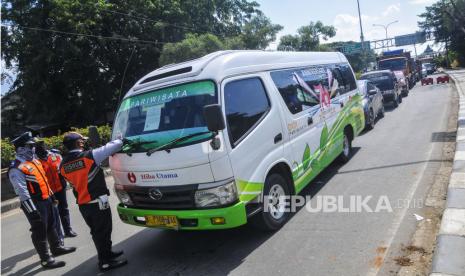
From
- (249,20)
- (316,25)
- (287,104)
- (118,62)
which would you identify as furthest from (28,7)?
(316,25)

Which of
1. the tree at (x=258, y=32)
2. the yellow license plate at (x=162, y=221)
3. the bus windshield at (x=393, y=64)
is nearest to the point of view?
the yellow license plate at (x=162, y=221)

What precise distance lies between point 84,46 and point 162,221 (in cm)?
2492

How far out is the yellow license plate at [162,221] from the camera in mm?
4752

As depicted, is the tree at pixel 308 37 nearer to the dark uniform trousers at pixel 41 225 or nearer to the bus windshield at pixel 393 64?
the bus windshield at pixel 393 64

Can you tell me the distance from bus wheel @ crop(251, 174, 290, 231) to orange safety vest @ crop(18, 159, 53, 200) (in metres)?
2.83

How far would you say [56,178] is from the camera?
6320 millimetres

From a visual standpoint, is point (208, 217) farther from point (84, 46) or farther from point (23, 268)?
point (84, 46)

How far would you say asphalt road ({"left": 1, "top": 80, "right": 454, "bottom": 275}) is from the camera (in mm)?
4500

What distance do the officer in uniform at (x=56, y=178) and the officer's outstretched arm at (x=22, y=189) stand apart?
72cm

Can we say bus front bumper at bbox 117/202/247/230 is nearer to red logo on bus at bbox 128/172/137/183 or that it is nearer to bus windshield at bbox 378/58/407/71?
red logo on bus at bbox 128/172/137/183

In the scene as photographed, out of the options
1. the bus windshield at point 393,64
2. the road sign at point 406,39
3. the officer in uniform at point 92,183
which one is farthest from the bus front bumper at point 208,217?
the road sign at point 406,39

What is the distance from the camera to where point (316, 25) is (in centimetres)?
5550

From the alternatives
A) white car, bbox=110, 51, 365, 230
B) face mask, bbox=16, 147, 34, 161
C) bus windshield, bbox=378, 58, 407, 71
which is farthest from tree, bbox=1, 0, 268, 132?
Answer: white car, bbox=110, 51, 365, 230

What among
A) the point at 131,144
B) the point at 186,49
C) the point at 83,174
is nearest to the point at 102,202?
the point at 83,174
